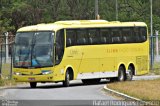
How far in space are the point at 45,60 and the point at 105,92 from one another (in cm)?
558

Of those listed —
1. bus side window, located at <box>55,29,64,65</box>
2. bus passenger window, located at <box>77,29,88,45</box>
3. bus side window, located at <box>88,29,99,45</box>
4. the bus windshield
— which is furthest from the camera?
bus side window, located at <box>88,29,99,45</box>

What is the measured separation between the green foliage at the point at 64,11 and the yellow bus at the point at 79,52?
38.6 m

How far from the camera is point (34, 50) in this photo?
30.0m

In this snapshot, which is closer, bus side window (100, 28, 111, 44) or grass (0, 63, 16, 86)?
grass (0, 63, 16, 86)

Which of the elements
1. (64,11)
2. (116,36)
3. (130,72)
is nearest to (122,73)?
(130,72)

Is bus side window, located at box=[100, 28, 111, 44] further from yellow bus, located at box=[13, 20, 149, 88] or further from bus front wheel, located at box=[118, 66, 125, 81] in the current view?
bus front wheel, located at box=[118, 66, 125, 81]

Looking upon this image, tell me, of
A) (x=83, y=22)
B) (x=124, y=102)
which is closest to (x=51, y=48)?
(x=83, y=22)

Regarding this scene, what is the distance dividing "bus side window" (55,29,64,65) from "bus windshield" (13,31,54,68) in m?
0.32

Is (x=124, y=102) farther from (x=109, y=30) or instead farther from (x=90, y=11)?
(x=90, y=11)

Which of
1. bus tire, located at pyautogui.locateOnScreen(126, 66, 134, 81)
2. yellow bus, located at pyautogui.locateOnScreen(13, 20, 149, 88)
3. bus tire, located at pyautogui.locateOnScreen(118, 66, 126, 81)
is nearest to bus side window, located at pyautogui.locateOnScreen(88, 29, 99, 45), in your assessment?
yellow bus, located at pyautogui.locateOnScreen(13, 20, 149, 88)

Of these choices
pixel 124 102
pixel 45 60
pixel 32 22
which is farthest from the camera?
pixel 32 22

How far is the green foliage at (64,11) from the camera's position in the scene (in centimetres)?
7850

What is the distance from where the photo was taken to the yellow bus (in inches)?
1177

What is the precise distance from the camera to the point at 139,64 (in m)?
35.3
